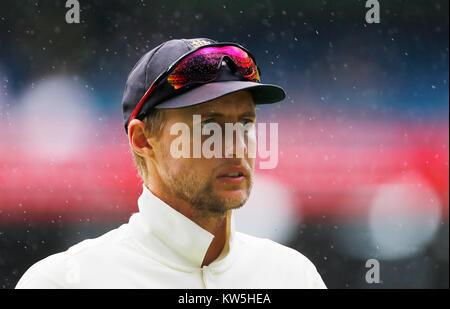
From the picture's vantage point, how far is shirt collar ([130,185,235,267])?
6.09ft

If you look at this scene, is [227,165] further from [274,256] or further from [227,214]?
[274,256]

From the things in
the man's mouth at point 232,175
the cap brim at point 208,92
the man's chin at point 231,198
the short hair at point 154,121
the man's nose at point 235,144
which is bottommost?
the man's chin at point 231,198

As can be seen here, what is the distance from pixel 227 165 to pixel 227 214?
0.72ft

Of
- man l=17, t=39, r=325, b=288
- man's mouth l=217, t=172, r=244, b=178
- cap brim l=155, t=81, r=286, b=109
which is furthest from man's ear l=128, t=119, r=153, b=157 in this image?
man's mouth l=217, t=172, r=244, b=178

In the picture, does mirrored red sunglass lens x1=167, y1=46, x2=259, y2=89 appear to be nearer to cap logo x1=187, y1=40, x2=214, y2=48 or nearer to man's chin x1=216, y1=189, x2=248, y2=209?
cap logo x1=187, y1=40, x2=214, y2=48

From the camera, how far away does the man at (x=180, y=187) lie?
1827 millimetres

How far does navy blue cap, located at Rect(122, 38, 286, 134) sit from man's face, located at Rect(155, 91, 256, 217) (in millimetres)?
46

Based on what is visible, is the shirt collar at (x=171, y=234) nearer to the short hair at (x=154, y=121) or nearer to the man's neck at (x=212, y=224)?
the man's neck at (x=212, y=224)

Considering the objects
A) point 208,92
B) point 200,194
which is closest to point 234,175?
point 200,194

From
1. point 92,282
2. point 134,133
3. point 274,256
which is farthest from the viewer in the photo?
point 274,256

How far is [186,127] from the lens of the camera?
1855 millimetres

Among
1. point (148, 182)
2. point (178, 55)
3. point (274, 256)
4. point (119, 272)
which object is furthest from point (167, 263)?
point (178, 55)

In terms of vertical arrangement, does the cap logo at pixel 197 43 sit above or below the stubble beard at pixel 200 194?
above

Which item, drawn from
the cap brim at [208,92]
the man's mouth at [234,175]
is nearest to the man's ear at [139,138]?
the cap brim at [208,92]
